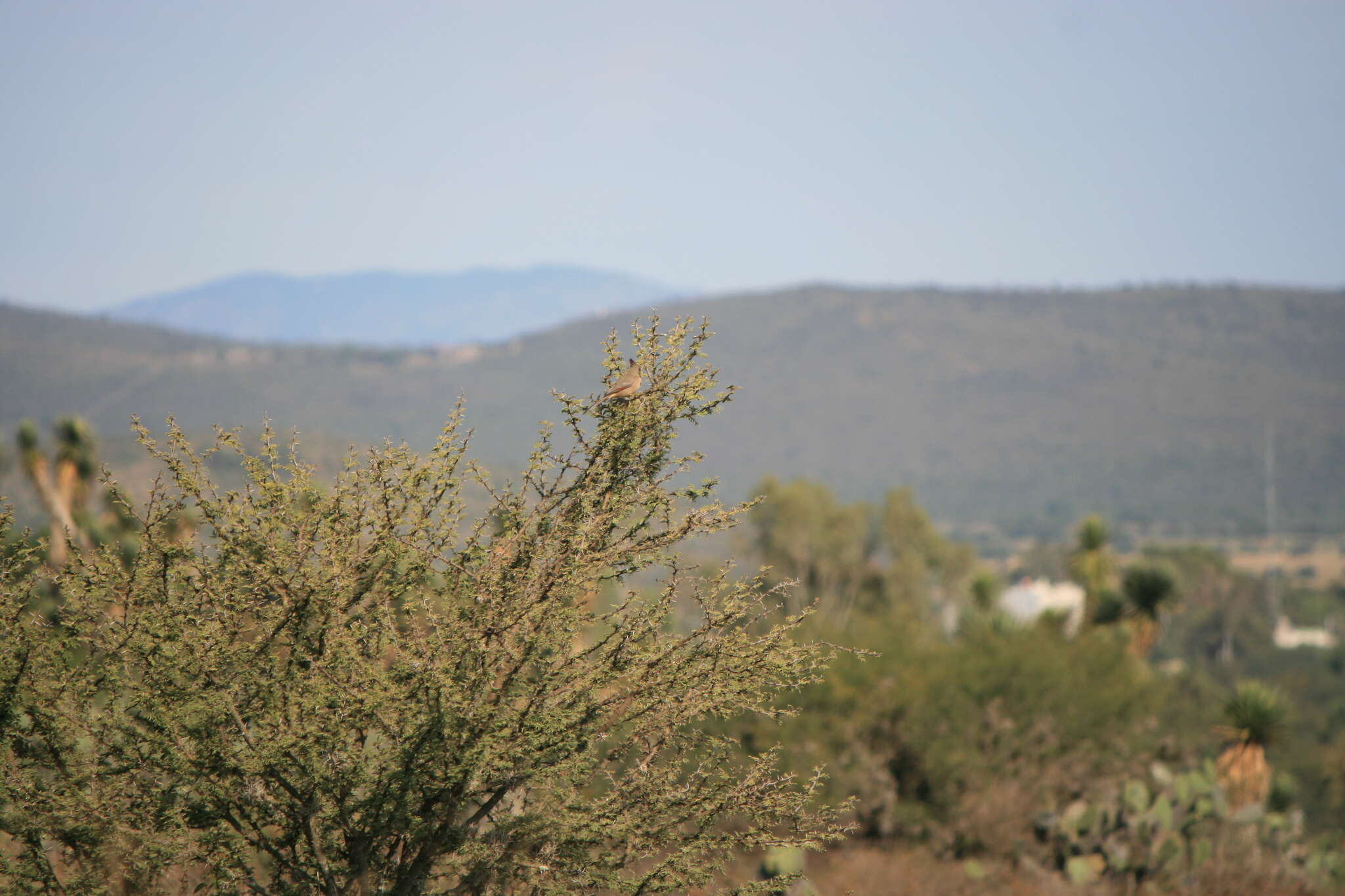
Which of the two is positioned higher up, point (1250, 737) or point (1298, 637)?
point (1250, 737)

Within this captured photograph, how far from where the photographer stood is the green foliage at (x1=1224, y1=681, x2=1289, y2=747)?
81.3ft

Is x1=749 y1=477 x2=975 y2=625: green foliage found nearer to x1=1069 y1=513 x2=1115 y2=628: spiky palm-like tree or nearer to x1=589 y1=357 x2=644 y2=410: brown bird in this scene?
x1=1069 y1=513 x2=1115 y2=628: spiky palm-like tree

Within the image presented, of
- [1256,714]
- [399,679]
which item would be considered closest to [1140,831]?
[1256,714]

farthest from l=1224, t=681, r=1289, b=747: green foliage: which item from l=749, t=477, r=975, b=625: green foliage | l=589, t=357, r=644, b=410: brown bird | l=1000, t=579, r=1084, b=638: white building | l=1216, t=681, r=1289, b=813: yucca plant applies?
l=1000, t=579, r=1084, b=638: white building

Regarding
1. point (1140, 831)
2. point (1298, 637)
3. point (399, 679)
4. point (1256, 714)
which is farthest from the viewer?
point (1298, 637)

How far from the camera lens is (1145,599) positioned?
30.1m

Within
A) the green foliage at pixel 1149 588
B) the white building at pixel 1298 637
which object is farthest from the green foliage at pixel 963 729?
the white building at pixel 1298 637

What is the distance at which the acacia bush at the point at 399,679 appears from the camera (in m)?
6.60

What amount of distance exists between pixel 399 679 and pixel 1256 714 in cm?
2182

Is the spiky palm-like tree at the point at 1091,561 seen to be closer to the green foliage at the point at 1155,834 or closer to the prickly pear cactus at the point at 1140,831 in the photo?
the green foliage at the point at 1155,834

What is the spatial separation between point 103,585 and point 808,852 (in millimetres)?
13836

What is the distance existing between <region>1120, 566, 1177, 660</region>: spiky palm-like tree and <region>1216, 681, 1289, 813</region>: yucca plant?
14.4 ft

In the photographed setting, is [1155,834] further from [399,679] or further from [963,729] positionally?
[399,679]

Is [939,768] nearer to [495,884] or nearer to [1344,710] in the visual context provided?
[495,884]
